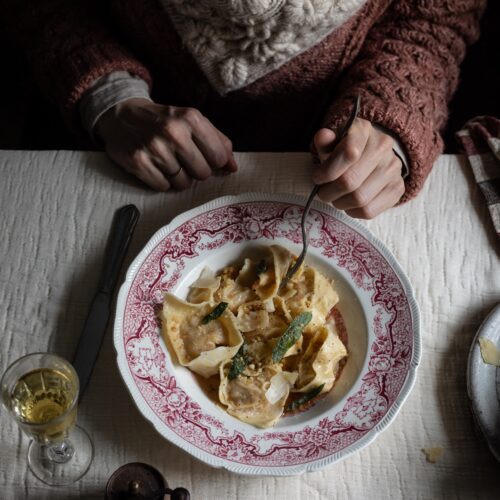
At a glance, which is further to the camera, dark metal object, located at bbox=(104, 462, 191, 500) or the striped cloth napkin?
the striped cloth napkin

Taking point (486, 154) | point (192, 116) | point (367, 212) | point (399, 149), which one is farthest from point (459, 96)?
point (192, 116)

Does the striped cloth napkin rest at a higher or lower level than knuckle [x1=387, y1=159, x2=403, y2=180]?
lower

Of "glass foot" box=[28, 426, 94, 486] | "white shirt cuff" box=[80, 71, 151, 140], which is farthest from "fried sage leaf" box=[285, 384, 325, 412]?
"white shirt cuff" box=[80, 71, 151, 140]

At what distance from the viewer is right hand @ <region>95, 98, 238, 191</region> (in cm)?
119

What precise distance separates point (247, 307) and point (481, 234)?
510 millimetres

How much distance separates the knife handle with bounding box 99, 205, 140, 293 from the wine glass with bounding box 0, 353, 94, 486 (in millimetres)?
199

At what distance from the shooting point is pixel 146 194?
1228 mm

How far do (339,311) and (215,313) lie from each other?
232mm

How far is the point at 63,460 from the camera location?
98 cm

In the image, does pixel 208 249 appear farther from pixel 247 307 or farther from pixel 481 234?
pixel 481 234

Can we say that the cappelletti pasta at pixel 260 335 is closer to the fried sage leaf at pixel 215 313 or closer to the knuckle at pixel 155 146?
the fried sage leaf at pixel 215 313

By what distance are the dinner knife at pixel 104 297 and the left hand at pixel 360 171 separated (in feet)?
1.26

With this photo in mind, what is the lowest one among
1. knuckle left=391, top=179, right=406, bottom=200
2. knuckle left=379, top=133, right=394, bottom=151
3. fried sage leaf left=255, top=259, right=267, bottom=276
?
knuckle left=391, top=179, right=406, bottom=200

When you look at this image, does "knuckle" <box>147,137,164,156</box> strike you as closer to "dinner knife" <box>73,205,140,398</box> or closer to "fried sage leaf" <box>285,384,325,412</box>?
"dinner knife" <box>73,205,140,398</box>
